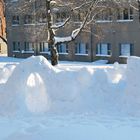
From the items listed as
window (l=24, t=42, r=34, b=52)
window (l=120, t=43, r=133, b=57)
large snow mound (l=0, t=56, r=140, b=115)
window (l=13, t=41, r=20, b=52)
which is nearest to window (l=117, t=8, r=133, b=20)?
window (l=120, t=43, r=133, b=57)

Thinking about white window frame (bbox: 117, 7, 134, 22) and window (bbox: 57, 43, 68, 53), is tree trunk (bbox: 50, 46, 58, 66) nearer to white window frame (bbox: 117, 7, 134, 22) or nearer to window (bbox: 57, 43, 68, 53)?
white window frame (bbox: 117, 7, 134, 22)

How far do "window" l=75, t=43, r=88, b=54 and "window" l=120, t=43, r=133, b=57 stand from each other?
4.28 metres

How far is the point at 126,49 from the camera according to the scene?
36.5 m

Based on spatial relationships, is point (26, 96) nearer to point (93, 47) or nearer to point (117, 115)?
point (117, 115)

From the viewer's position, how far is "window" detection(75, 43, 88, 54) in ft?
133

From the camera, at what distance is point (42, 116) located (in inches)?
421

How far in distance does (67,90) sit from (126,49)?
25315 millimetres

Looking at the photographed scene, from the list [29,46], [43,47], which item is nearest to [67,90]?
[43,47]

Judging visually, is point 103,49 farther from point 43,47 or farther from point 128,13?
point 43,47

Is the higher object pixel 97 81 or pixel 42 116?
pixel 97 81

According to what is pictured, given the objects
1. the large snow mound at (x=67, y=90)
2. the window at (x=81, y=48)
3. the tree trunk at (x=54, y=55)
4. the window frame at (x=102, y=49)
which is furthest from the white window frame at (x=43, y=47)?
the large snow mound at (x=67, y=90)

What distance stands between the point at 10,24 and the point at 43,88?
3800 centimetres

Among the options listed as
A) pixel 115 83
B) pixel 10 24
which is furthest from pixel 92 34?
pixel 115 83

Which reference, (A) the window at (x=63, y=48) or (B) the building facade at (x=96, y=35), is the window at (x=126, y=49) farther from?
(A) the window at (x=63, y=48)
